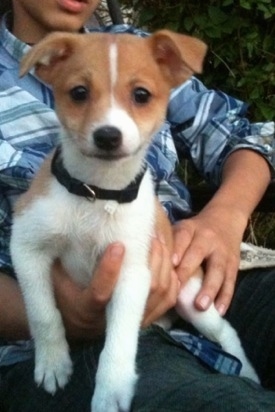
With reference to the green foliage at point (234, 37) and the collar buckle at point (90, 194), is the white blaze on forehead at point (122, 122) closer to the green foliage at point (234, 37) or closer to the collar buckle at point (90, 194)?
the collar buckle at point (90, 194)

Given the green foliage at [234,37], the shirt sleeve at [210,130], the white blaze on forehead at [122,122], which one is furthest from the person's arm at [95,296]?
the green foliage at [234,37]

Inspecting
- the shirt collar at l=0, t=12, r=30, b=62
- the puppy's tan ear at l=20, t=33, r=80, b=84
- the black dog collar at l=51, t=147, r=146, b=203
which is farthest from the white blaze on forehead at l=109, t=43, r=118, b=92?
the shirt collar at l=0, t=12, r=30, b=62

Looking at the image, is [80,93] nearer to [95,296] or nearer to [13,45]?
[95,296]

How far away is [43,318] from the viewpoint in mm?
2104

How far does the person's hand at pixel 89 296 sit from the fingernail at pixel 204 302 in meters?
0.28

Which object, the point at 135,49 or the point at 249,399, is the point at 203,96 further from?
the point at 249,399

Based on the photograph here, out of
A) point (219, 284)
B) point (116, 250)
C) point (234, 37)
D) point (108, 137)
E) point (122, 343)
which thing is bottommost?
point (234, 37)

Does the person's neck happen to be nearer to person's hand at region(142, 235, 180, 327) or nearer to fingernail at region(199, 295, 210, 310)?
person's hand at region(142, 235, 180, 327)

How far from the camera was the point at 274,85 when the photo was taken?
3.77 meters

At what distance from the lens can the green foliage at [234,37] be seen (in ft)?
11.9

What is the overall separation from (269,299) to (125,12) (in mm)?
1893

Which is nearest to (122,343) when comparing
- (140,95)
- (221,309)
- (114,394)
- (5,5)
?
(114,394)

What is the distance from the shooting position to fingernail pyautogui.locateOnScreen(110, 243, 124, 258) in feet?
6.75

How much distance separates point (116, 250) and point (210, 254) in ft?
1.48
